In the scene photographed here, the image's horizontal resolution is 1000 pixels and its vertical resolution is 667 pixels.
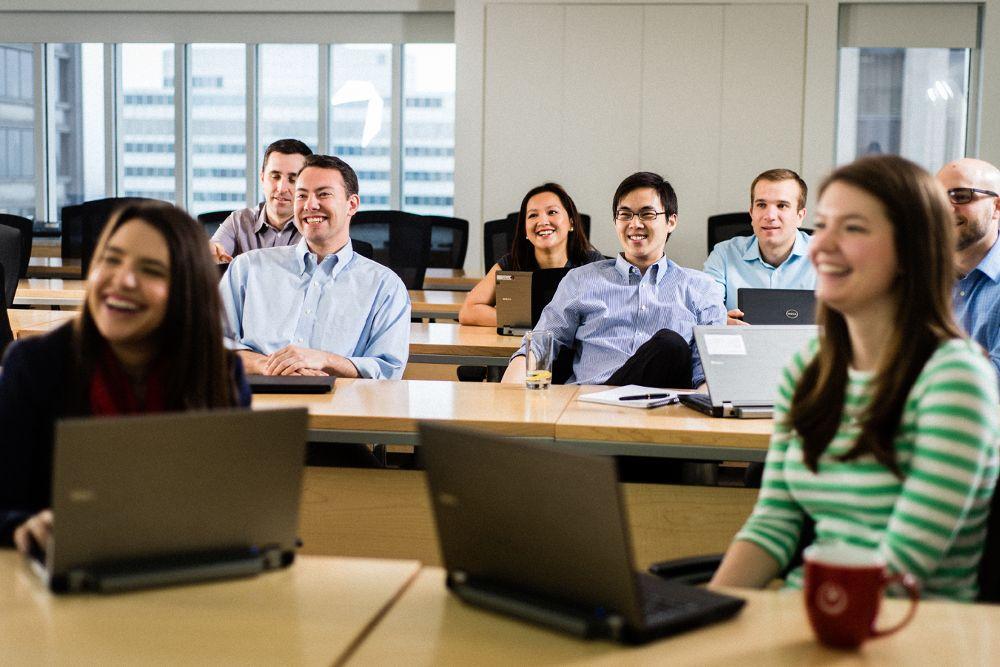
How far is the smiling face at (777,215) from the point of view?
464 cm

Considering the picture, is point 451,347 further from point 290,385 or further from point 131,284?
point 131,284

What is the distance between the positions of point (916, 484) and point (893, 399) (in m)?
0.12

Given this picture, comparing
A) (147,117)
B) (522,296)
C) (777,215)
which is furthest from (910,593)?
(147,117)

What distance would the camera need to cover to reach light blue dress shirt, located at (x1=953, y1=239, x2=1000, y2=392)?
3.20 metres

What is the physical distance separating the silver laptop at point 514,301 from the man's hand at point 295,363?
1318 millimetres

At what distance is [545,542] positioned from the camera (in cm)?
128

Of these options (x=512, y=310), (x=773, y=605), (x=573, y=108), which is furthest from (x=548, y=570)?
(x=573, y=108)

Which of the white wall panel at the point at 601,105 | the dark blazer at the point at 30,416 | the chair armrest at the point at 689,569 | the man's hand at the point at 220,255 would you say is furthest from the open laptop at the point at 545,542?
the white wall panel at the point at 601,105

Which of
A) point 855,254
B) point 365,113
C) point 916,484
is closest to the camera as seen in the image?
point 916,484

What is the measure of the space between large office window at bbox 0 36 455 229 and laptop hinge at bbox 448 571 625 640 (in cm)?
686

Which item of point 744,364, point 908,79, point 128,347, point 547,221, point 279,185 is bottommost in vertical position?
point 744,364

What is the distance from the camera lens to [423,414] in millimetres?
2514

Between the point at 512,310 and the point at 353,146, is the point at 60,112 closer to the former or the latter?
the point at 353,146

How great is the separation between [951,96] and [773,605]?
7.00 meters
